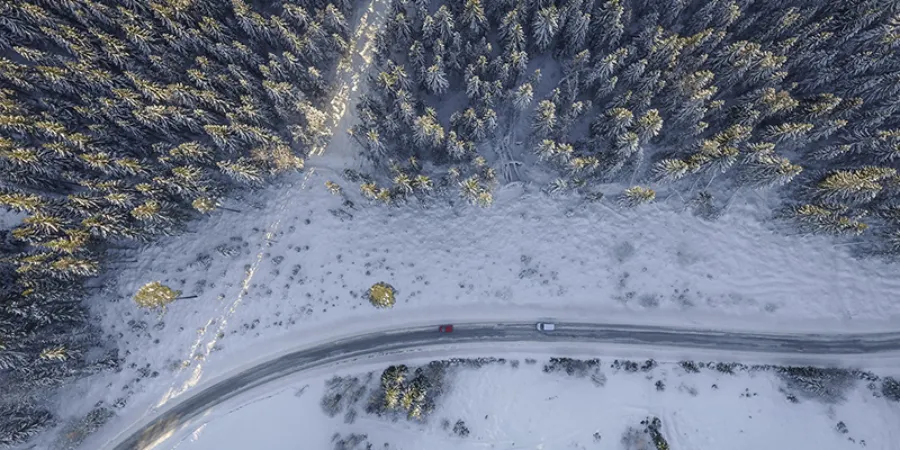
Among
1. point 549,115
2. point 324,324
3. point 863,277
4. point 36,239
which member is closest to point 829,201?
point 863,277

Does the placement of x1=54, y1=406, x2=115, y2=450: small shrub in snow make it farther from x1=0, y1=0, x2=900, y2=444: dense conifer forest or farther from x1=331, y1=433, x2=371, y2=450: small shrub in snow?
x1=331, y1=433, x2=371, y2=450: small shrub in snow

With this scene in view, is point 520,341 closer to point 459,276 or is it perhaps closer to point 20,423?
point 459,276

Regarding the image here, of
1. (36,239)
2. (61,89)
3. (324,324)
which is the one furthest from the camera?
(324,324)

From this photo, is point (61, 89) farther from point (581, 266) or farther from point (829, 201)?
point (829, 201)

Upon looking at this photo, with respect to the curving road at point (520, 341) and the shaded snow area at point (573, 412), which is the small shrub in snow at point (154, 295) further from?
the shaded snow area at point (573, 412)

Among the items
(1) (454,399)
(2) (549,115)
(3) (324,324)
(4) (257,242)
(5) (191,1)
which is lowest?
(1) (454,399)

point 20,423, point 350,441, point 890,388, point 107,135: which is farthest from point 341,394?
point 890,388

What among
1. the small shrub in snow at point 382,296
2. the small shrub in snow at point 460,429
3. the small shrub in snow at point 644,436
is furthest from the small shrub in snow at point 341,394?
the small shrub in snow at point 644,436
